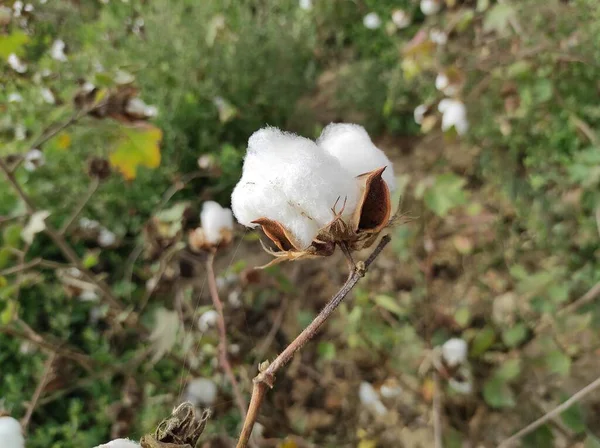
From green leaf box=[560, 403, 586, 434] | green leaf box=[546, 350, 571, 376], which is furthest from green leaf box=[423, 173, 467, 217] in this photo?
green leaf box=[560, 403, 586, 434]

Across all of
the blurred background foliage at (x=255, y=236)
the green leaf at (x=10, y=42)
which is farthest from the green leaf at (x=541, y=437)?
the green leaf at (x=10, y=42)

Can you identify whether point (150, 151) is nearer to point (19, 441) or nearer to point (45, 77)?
point (45, 77)

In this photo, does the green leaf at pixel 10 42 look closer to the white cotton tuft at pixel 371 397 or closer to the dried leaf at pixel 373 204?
the dried leaf at pixel 373 204

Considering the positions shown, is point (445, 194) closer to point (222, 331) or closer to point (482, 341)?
point (482, 341)

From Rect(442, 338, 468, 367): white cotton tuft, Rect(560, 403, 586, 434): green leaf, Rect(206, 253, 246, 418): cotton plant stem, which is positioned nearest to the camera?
Rect(206, 253, 246, 418): cotton plant stem

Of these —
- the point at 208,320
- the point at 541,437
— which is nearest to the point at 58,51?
the point at 208,320

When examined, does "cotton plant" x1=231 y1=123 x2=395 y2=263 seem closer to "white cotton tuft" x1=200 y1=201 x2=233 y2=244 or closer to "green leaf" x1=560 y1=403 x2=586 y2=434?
"white cotton tuft" x1=200 y1=201 x2=233 y2=244
